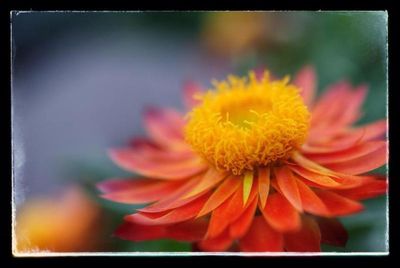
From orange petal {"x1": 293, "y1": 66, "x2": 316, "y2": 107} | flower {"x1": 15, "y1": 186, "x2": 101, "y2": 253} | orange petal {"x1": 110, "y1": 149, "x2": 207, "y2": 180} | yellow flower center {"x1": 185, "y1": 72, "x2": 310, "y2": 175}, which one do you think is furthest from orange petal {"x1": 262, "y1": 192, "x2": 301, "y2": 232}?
flower {"x1": 15, "y1": 186, "x2": 101, "y2": 253}

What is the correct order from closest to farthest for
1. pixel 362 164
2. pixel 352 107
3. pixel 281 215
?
pixel 281 215 → pixel 362 164 → pixel 352 107

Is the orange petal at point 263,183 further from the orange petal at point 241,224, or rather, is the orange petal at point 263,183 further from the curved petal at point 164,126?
the curved petal at point 164,126

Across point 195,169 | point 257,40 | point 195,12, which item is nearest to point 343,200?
point 195,169

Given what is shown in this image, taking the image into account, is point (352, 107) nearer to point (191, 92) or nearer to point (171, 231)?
point (191, 92)

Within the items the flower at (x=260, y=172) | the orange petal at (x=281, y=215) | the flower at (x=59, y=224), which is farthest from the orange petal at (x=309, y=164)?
the flower at (x=59, y=224)

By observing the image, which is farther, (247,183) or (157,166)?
(157,166)

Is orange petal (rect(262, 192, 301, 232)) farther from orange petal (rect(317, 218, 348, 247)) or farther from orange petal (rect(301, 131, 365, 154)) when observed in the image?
orange petal (rect(301, 131, 365, 154))

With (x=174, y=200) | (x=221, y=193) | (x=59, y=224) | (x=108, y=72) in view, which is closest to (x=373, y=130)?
(x=221, y=193)
